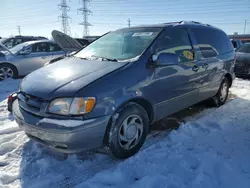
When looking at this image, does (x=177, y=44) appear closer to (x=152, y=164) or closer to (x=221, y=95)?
(x=152, y=164)

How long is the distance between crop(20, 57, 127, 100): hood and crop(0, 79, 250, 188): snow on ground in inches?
34.9

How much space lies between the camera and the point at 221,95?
16.1 feet

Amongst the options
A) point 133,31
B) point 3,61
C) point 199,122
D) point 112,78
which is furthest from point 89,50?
point 3,61

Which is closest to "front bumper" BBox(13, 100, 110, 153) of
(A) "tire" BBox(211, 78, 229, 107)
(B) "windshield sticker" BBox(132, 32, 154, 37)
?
(B) "windshield sticker" BBox(132, 32, 154, 37)

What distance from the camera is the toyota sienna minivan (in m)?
2.34

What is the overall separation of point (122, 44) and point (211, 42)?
1.95 meters

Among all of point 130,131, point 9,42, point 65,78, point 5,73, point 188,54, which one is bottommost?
point 5,73

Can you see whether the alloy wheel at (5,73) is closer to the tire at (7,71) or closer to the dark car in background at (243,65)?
the tire at (7,71)

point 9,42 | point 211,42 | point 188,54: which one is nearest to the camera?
point 188,54

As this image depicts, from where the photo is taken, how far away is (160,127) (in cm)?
380

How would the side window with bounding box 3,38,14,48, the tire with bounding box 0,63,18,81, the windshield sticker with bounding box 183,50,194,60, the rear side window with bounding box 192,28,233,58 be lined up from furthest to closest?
the side window with bounding box 3,38,14,48, the tire with bounding box 0,63,18,81, the rear side window with bounding box 192,28,233,58, the windshield sticker with bounding box 183,50,194,60

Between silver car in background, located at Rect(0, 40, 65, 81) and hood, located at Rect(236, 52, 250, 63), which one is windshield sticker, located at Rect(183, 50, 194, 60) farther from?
silver car in background, located at Rect(0, 40, 65, 81)

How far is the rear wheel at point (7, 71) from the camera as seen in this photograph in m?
7.61

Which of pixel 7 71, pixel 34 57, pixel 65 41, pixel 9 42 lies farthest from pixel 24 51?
pixel 9 42
